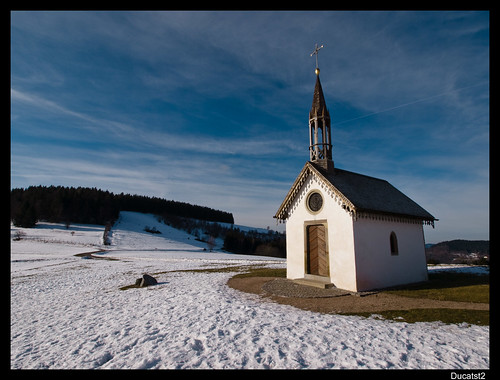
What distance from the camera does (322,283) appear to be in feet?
53.3

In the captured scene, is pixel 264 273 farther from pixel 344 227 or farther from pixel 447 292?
pixel 447 292

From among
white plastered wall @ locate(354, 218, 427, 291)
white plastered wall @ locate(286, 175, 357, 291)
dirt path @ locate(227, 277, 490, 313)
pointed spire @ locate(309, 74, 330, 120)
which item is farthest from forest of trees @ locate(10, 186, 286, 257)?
dirt path @ locate(227, 277, 490, 313)

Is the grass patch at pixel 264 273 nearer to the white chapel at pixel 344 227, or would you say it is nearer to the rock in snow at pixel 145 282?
the white chapel at pixel 344 227

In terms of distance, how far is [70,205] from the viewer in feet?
319

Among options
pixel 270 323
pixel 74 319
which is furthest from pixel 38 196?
pixel 270 323

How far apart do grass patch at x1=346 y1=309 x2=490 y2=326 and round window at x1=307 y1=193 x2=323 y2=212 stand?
8.09 m

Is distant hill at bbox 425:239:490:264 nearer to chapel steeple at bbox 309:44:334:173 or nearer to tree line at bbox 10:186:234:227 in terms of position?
chapel steeple at bbox 309:44:334:173

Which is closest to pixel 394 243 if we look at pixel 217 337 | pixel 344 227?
pixel 344 227

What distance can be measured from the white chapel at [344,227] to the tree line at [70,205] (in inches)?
3672

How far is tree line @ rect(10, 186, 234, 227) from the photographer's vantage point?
264ft

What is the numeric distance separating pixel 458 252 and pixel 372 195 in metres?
31.5

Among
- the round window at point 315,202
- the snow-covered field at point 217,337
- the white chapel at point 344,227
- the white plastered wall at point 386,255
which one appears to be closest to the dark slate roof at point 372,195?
the white chapel at point 344,227
